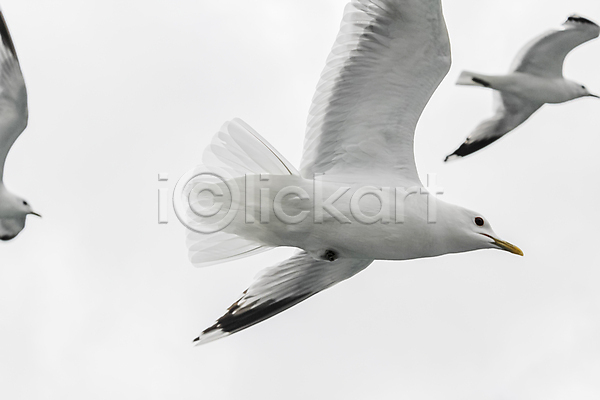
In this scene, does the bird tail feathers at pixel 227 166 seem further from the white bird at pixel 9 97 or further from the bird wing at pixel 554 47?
the white bird at pixel 9 97

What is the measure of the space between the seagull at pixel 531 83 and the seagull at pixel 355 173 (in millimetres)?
2563

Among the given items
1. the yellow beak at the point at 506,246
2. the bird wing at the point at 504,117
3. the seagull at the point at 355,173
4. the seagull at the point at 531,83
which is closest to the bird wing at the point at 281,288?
the seagull at the point at 355,173

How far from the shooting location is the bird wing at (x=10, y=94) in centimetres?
851

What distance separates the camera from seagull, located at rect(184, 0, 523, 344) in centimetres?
498

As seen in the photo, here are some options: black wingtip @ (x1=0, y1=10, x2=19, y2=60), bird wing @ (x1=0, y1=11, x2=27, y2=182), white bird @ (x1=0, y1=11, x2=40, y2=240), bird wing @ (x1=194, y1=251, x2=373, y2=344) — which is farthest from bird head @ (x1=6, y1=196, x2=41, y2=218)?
bird wing @ (x1=194, y1=251, x2=373, y2=344)

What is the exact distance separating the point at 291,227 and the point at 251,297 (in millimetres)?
1008

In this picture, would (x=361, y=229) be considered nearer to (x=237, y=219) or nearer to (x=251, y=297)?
(x=237, y=219)

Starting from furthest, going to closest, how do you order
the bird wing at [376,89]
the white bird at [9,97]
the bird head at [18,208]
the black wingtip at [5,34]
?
1. the bird head at [18,208]
2. the white bird at [9,97]
3. the black wingtip at [5,34]
4. the bird wing at [376,89]

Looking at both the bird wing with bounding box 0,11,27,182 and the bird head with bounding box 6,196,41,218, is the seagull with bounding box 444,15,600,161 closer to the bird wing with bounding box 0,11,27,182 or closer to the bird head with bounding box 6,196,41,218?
the bird wing with bounding box 0,11,27,182

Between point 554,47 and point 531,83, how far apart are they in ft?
1.28

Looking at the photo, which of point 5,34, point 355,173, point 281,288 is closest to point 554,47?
point 355,173

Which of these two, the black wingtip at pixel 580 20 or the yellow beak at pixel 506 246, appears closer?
the yellow beak at pixel 506 246

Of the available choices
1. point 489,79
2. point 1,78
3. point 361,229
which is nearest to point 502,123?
point 489,79

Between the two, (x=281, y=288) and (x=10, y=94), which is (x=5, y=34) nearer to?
(x=10, y=94)
